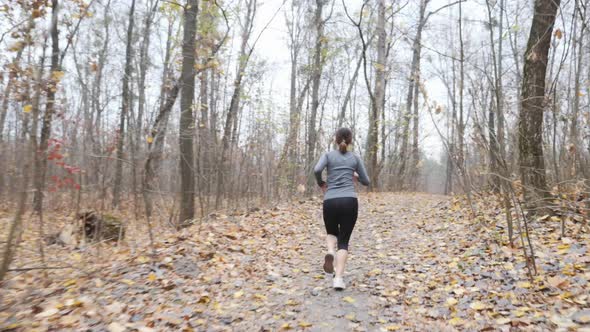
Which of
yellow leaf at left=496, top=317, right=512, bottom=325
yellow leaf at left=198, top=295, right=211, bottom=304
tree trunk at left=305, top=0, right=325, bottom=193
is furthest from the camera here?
tree trunk at left=305, top=0, right=325, bottom=193

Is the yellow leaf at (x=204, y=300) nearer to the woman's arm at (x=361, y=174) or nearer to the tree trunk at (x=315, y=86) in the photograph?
the woman's arm at (x=361, y=174)

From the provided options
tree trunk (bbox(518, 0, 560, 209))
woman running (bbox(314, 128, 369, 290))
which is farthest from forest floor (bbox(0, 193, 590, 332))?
tree trunk (bbox(518, 0, 560, 209))

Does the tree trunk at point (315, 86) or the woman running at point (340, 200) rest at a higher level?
the tree trunk at point (315, 86)

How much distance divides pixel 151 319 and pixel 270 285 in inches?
65.6

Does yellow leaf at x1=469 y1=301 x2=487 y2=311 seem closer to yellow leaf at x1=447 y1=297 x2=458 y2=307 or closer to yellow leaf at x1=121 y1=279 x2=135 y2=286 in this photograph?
yellow leaf at x1=447 y1=297 x2=458 y2=307

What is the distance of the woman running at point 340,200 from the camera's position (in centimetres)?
443

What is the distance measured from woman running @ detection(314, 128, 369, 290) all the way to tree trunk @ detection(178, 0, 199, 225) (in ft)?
12.7

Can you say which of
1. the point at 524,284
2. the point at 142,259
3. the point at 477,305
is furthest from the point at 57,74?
the point at 524,284

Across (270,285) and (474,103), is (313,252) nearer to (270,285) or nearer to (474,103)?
(270,285)

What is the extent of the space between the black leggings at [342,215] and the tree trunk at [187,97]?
4072 millimetres

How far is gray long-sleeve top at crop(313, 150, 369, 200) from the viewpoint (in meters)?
4.52

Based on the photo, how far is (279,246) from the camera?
6555 mm

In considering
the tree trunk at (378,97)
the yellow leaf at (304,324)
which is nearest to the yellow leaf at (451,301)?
the yellow leaf at (304,324)

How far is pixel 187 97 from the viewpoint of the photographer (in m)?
7.52
